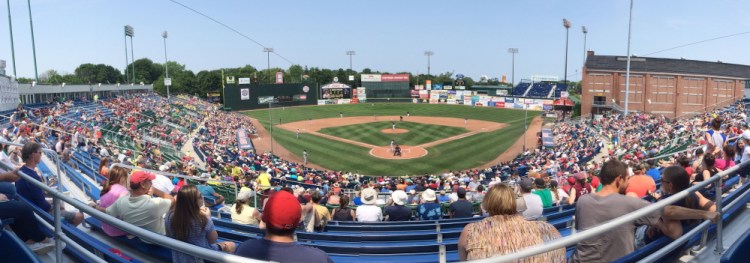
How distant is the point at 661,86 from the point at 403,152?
33974 millimetres

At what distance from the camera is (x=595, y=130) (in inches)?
1344

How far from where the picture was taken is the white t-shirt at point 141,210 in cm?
408

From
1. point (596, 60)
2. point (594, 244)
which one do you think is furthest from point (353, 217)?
point (596, 60)

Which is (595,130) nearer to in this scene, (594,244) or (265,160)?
(265,160)

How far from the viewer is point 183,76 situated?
313 ft

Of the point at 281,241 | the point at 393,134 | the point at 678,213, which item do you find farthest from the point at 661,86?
the point at 281,241

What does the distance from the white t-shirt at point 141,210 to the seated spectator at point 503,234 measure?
2934 millimetres

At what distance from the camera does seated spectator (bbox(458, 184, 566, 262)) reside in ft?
8.89

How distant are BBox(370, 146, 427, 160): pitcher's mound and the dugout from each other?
35.0 metres

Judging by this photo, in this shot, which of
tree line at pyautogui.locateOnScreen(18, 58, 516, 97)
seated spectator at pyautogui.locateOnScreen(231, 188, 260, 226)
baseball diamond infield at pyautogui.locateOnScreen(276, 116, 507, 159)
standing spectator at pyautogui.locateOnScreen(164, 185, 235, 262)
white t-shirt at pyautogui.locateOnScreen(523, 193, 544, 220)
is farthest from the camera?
tree line at pyautogui.locateOnScreen(18, 58, 516, 97)

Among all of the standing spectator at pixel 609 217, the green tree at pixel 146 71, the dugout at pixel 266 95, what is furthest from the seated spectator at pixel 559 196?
the green tree at pixel 146 71

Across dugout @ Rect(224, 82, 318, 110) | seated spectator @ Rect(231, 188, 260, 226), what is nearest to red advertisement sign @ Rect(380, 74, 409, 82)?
dugout @ Rect(224, 82, 318, 110)

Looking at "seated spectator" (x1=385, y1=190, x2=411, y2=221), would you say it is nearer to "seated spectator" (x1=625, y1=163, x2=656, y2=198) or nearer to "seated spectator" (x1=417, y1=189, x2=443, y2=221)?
"seated spectator" (x1=417, y1=189, x2=443, y2=221)

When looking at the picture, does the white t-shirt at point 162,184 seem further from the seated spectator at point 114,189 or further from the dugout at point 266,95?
the dugout at point 266,95
